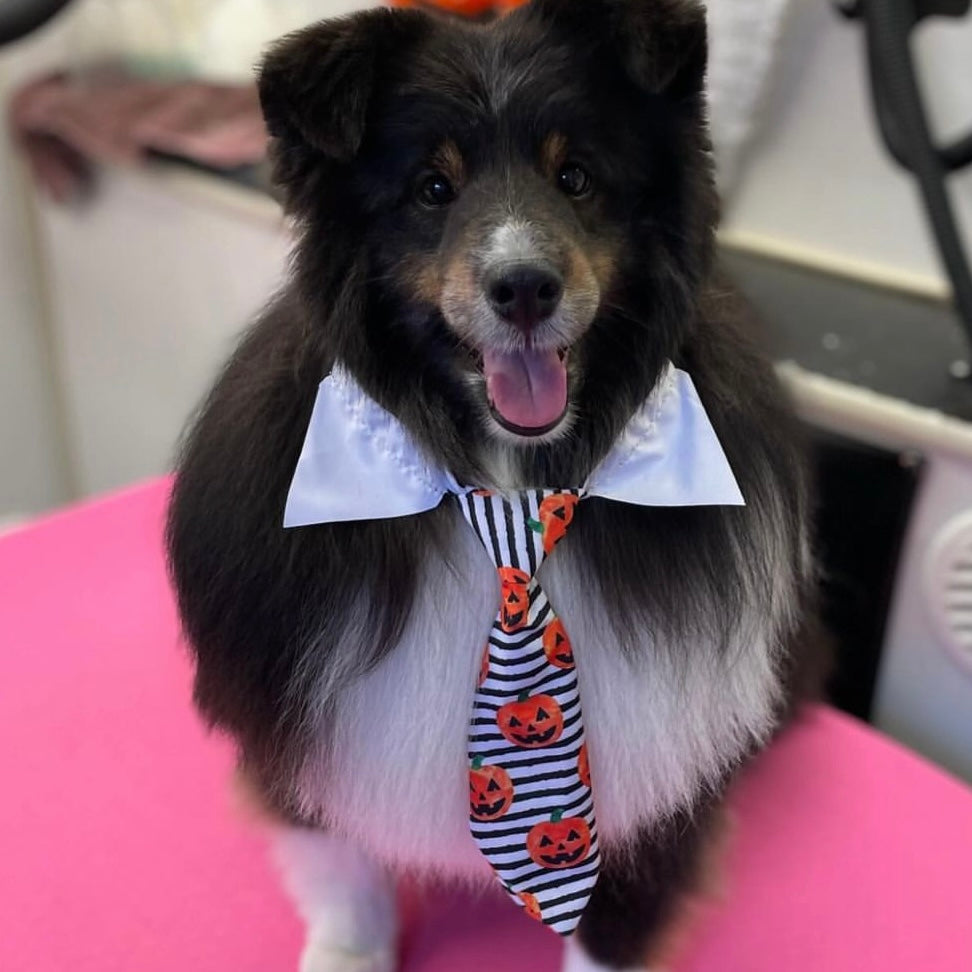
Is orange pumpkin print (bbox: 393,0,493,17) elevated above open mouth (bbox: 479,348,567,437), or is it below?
below

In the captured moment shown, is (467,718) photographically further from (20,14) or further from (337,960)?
(20,14)

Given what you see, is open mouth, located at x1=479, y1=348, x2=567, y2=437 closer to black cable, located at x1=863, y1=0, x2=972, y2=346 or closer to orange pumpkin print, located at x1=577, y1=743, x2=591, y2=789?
orange pumpkin print, located at x1=577, y1=743, x2=591, y2=789

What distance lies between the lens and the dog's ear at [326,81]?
2.54 ft

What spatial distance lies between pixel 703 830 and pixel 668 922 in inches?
3.6

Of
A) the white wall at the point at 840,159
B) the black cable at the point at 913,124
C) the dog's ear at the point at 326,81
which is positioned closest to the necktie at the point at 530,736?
the dog's ear at the point at 326,81

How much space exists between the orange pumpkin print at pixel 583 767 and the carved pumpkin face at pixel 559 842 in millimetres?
31

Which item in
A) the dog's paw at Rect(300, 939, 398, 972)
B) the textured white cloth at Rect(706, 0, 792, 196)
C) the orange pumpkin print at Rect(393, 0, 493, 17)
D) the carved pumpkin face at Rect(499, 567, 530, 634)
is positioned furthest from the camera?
the orange pumpkin print at Rect(393, 0, 493, 17)

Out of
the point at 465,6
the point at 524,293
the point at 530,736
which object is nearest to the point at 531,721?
the point at 530,736

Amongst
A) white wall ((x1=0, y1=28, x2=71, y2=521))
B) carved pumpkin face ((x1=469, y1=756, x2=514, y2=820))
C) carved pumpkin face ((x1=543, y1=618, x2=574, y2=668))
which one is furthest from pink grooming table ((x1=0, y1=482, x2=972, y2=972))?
white wall ((x1=0, y1=28, x2=71, y2=521))

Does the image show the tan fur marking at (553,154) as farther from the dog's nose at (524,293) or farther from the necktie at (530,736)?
the necktie at (530,736)

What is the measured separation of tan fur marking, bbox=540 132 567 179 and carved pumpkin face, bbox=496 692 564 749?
15.1 inches

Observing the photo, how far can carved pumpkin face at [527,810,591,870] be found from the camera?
0.93 meters

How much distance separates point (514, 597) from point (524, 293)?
0.23 m

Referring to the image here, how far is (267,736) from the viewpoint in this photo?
945 mm
